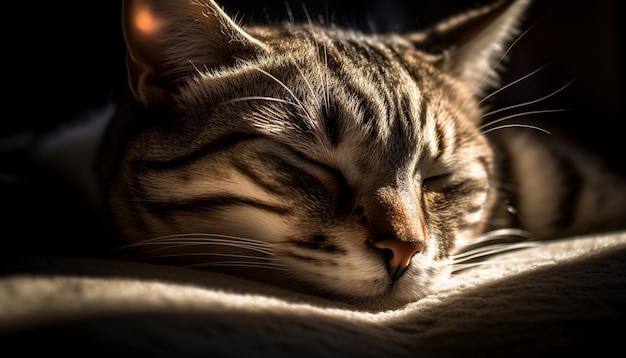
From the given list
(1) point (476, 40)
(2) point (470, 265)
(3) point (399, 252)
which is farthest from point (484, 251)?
(1) point (476, 40)

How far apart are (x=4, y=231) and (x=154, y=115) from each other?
0.32m

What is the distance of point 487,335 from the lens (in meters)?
0.64

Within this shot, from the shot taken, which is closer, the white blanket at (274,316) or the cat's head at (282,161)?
the white blanket at (274,316)

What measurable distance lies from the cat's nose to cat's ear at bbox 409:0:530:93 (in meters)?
0.59

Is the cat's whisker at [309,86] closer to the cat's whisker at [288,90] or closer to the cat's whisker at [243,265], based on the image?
the cat's whisker at [288,90]

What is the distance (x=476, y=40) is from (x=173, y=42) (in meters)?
0.73

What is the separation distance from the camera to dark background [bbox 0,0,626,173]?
5.07 feet

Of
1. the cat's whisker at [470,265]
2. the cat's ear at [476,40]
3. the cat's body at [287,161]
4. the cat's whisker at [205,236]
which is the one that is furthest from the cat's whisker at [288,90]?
the cat's ear at [476,40]

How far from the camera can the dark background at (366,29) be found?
5.07 feet

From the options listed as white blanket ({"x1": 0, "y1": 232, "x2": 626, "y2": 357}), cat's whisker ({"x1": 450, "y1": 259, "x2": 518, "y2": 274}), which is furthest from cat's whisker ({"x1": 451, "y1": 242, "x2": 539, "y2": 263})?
white blanket ({"x1": 0, "y1": 232, "x2": 626, "y2": 357})

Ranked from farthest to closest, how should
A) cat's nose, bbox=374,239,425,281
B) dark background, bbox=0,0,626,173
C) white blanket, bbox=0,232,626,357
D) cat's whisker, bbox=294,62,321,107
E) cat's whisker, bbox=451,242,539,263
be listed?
dark background, bbox=0,0,626,173, cat's whisker, bbox=451,242,539,263, cat's whisker, bbox=294,62,321,107, cat's nose, bbox=374,239,425,281, white blanket, bbox=0,232,626,357

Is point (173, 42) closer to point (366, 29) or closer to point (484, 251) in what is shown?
point (484, 251)

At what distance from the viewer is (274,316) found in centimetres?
61

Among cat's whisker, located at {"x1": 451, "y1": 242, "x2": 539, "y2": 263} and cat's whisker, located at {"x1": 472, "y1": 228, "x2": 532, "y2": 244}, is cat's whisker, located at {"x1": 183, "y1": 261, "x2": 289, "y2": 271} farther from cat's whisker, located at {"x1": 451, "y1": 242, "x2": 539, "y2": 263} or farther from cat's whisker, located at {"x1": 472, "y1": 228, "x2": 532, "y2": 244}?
cat's whisker, located at {"x1": 472, "y1": 228, "x2": 532, "y2": 244}
